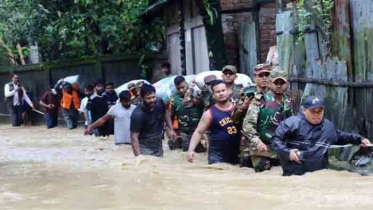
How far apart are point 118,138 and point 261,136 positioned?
13.8 ft

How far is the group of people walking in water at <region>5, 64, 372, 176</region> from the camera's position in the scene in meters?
7.23

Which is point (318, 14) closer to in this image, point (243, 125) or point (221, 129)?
point (243, 125)

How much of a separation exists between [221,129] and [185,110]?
256 cm

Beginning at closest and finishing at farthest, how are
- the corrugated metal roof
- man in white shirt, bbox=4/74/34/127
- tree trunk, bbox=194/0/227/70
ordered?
1. tree trunk, bbox=194/0/227/70
2. the corrugated metal roof
3. man in white shirt, bbox=4/74/34/127

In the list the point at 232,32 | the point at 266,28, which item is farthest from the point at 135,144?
the point at 232,32

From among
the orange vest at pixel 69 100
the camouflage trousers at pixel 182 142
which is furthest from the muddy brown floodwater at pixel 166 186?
the orange vest at pixel 69 100

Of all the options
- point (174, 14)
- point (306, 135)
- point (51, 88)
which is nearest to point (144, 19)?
point (174, 14)

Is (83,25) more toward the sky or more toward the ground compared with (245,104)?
more toward the sky

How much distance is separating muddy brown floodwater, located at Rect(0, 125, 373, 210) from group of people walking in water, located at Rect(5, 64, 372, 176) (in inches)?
7.4

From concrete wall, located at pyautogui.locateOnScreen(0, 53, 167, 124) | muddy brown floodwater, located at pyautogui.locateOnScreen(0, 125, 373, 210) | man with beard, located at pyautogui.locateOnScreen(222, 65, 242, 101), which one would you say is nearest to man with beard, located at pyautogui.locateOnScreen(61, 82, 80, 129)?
concrete wall, located at pyautogui.locateOnScreen(0, 53, 167, 124)

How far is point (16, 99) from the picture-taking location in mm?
21656

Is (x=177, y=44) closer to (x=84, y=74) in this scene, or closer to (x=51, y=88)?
(x=84, y=74)

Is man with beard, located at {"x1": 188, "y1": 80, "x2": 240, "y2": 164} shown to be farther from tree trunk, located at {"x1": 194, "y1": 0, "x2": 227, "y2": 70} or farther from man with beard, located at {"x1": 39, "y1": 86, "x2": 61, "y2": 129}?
man with beard, located at {"x1": 39, "y1": 86, "x2": 61, "y2": 129}

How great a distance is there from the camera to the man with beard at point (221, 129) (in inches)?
339
